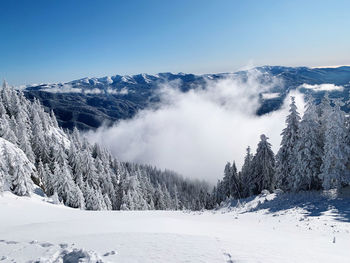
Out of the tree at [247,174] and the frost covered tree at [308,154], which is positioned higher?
the frost covered tree at [308,154]

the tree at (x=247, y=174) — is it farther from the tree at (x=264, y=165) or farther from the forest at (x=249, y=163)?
the tree at (x=264, y=165)

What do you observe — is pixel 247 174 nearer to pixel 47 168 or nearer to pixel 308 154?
pixel 308 154

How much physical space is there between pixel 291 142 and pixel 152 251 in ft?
96.6

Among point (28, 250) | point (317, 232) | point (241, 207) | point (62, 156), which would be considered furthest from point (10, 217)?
point (62, 156)

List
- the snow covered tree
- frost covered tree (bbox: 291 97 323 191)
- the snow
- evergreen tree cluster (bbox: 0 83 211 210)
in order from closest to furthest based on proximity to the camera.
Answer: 1. the snow covered tree
2. frost covered tree (bbox: 291 97 323 191)
3. evergreen tree cluster (bbox: 0 83 211 210)
4. the snow

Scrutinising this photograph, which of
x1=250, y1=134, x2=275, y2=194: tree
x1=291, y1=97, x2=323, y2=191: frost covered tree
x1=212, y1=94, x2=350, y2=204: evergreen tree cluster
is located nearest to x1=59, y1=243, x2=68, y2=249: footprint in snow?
x1=212, y1=94, x2=350, y2=204: evergreen tree cluster

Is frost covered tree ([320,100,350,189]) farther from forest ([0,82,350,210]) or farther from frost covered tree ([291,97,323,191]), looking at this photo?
frost covered tree ([291,97,323,191])

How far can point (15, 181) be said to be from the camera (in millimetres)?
28391

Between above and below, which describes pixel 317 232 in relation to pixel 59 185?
above

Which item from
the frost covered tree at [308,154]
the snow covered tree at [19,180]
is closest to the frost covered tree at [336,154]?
the frost covered tree at [308,154]

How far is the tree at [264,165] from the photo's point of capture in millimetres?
40125

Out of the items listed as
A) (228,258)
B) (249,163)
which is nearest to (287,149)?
(249,163)

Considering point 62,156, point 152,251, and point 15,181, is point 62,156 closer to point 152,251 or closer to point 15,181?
point 15,181

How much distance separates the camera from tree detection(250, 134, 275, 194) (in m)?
40.1
